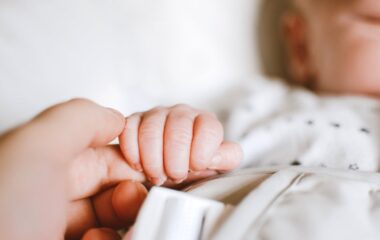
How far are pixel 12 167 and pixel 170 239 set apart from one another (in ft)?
0.46

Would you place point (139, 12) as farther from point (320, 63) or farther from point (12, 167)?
point (12, 167)

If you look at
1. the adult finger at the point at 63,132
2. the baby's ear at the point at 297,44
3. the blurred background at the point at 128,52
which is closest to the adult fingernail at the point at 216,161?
the adult finger at the point at 63,132

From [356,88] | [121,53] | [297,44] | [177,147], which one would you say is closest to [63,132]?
[177,147]

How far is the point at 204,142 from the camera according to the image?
604 millimetres

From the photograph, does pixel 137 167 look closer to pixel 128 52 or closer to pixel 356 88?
pixel 128 52

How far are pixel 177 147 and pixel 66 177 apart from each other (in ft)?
0.45

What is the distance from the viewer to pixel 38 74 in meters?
0.78

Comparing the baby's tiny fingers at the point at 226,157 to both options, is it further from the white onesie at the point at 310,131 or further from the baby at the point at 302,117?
the white onesie at the point at 310,131

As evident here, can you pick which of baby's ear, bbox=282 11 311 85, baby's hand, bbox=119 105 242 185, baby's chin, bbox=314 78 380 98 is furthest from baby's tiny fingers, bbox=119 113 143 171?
baby's ear, bbox=282 11 311 85

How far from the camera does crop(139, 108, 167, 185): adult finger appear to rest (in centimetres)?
59

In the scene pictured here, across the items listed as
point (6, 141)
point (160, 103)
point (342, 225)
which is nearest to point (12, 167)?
point (6, 141)

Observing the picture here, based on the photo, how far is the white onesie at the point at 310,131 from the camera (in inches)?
29.1

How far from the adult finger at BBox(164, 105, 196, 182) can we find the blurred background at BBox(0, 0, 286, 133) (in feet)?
0.80

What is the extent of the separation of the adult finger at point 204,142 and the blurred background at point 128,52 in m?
0.25
